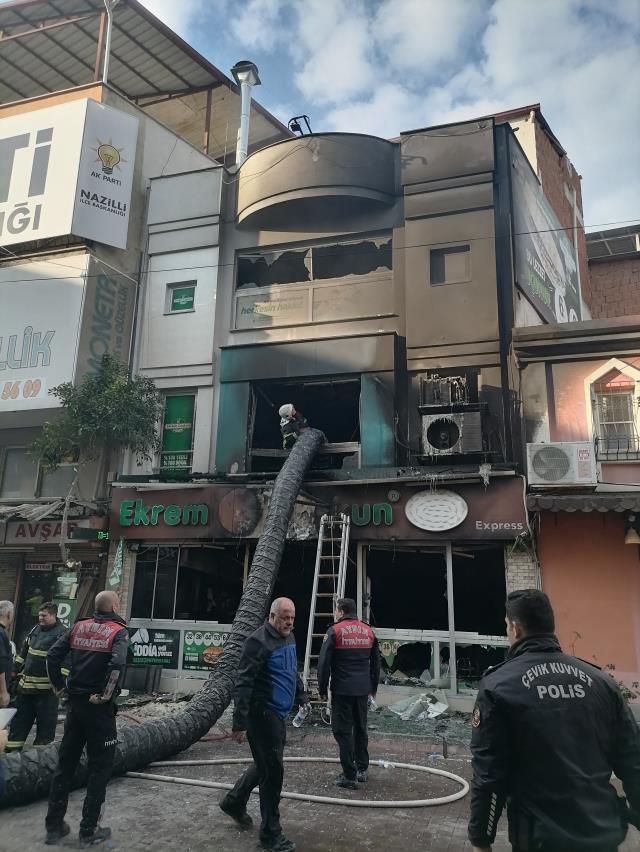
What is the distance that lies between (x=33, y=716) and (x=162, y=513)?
6074 millimetres

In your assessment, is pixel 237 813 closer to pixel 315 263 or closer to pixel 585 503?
pixel 585 503

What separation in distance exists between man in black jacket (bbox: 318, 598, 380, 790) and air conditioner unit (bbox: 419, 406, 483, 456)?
5.58 meters

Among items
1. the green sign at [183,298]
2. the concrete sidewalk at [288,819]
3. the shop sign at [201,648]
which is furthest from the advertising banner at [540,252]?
the concrete sidewalk at [288,819]

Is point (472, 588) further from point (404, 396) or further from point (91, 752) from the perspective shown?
→ point (91, 752)

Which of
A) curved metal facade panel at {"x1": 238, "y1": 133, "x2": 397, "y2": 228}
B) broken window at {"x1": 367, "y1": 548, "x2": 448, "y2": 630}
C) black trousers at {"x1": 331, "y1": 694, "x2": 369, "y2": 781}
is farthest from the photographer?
broken window at {"x1": 367, "y1": 548, "x2": 448, "y2": 630}

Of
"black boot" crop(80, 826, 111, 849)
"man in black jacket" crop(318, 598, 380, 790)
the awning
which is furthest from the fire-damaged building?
"black boot" crop(80, 826, 111, 849)

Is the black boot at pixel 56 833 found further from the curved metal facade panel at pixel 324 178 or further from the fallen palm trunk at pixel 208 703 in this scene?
the curved metal facade panel at pixel 324 178

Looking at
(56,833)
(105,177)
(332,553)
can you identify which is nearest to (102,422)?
(332,553)

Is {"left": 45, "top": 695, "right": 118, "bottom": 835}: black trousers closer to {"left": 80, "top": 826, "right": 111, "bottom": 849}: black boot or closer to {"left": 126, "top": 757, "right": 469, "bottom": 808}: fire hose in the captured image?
{"left": 80, "top": 826, "right": 111, "bottom": 849}: black boot

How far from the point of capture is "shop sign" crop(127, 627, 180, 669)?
42.4 feet

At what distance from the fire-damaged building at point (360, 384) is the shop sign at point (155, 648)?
44 mm

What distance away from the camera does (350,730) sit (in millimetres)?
6754

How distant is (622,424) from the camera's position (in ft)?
39.4

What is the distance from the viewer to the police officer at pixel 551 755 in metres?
2.54
